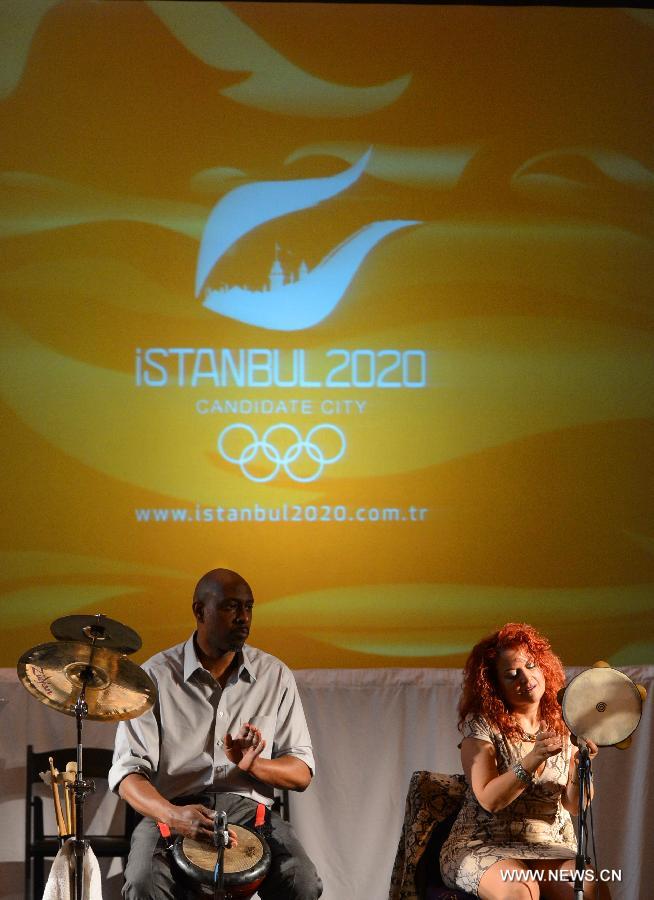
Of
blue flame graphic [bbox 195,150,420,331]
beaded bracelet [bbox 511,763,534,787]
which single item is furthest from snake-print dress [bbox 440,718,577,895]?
blue flame graphic [bbox 195,150,420,331]

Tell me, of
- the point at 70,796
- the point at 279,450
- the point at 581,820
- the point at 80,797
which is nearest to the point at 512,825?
the point at 581,820

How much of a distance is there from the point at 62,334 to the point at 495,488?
78.4 inches

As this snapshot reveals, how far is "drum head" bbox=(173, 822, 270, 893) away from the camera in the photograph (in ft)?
11.6

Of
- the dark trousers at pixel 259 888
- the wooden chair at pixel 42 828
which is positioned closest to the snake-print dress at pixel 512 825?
the dark trousers at pixel 259 888

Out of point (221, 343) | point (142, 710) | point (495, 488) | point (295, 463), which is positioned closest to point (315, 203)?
point (221, 343)

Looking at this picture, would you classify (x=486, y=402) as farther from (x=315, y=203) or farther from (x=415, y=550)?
(x=315, y=203)

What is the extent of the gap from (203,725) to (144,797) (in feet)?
1.23

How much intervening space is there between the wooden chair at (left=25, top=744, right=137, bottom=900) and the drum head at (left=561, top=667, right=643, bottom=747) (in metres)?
1.78

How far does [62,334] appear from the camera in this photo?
5.25 metres

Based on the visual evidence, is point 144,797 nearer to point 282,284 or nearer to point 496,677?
point 496,677

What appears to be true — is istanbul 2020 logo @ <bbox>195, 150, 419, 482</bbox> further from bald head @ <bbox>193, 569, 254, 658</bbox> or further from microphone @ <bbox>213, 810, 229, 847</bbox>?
microphone @ <bbox>213, 810, 229, 847</bbox>

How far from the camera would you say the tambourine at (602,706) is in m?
3.50

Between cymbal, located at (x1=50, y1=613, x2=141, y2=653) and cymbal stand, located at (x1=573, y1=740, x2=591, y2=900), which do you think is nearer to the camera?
cymbal stand, located at (x1=573, y1=740, x2=591, y2=900)

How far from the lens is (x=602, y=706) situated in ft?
11.5
